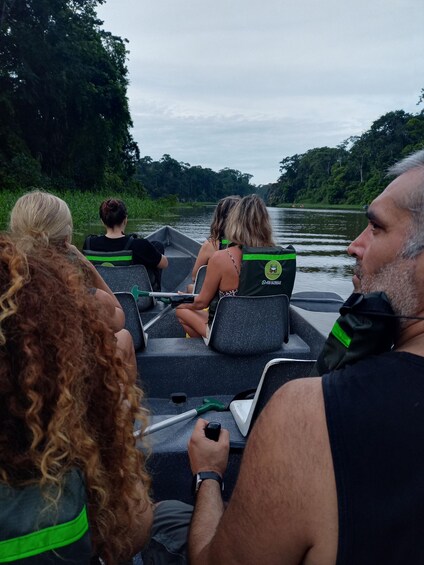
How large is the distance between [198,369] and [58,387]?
218 cm

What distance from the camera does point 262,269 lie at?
3.03m

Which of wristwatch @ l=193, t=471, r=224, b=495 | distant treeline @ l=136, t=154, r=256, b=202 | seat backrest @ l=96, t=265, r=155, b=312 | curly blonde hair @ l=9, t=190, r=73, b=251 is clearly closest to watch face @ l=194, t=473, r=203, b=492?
wristwatch @ l=193, t=471, r=224, b=495

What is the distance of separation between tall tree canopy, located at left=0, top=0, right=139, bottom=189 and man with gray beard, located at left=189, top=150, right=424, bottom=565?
23.5 meters

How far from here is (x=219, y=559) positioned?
1.00m

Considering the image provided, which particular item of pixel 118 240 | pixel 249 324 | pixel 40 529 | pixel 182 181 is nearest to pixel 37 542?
pixel 40 529

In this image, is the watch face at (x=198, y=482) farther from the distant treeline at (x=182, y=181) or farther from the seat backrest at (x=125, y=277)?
the distant treeline at (x=182, y=181)

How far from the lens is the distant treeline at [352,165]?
58500 millimetres

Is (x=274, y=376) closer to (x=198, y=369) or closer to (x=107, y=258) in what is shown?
(x=198, y=369)

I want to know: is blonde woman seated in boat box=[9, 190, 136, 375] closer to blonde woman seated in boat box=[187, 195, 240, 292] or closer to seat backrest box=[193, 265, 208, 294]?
blonde woman seated in boat box=[187, 195, 240, 292]

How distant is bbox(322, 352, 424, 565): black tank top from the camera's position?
31.5 inches

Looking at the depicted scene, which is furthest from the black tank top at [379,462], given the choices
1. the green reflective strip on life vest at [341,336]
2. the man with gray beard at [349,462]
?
the green reflective strip on life vest at [341,336]

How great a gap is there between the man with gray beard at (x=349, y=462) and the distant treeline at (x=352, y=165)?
38874 millimetres

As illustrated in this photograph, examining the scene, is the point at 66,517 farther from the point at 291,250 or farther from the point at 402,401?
the point at 291,250

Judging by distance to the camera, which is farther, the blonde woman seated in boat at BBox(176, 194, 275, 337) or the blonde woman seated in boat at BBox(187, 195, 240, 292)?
the blonde woman seated in boat at BBox(187, 195, 240, 292)
